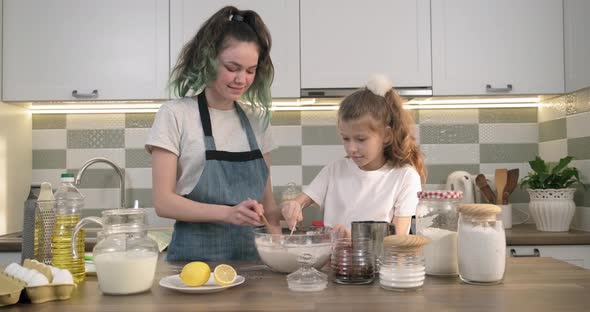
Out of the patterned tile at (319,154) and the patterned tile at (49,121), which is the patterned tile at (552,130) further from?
the patterned tile at (49,121)

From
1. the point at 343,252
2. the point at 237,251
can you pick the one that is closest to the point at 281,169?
the point at 237,251

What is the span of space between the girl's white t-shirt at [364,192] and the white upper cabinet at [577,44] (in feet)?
3.78

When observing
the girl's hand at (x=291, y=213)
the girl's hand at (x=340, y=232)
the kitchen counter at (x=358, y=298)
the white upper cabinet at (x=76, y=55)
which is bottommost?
the kitchen counter at (x=358, y=298)

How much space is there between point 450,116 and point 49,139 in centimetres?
210

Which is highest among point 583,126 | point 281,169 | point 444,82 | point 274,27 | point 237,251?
point 274,27

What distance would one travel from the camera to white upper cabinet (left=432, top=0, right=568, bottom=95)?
8.61 ft

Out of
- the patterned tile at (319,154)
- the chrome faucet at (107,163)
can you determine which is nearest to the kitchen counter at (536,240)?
the chrome faucet at (107,163)

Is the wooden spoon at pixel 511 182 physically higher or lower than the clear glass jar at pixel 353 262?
higher

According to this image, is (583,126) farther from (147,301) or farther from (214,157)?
(147,301)

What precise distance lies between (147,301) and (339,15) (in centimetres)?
189

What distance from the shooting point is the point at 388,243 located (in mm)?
1126

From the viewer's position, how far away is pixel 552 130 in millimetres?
2824

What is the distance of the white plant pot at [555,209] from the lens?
2.47 meters

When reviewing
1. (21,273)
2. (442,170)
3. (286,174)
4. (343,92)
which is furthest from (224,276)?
(442,170)
